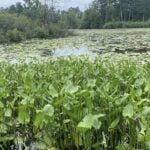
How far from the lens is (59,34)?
30406 mm

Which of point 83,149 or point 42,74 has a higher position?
point 42,74

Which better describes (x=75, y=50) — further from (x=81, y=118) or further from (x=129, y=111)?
(x=129, y=111)

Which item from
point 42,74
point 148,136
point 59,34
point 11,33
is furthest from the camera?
point 59,34

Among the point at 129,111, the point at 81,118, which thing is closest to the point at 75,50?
the point at 81,118

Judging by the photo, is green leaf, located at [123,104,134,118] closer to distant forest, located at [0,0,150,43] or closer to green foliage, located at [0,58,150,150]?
green foliage, located at [0,58,150,150]

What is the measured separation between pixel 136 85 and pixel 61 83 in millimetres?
758

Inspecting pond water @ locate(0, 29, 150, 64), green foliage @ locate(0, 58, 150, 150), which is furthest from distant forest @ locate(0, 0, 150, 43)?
green foliage @ locate(0, 58, 150, 150)

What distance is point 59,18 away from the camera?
1591 inches

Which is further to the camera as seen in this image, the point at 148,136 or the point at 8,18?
the point at 8,18

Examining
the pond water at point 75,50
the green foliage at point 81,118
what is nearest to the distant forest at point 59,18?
the pond water at point 75,50

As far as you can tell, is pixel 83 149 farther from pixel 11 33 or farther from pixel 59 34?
pixel 59 34

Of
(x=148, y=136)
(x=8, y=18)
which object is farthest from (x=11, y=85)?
(x=8, y=18)

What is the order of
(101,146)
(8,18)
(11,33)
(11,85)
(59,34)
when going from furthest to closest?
1. (59,34)
2. (8,18)
3. (11,33)
4. (11,85)
5. (101,146)

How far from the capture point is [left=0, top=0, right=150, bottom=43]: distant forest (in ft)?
91.2
